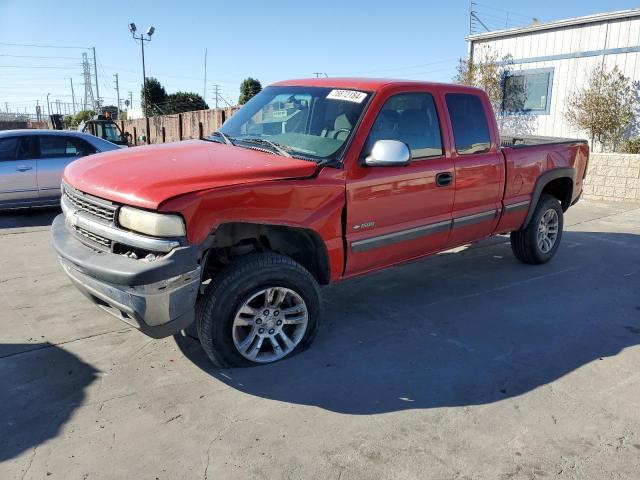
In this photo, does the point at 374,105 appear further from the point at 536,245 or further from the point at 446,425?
the point at 536,245

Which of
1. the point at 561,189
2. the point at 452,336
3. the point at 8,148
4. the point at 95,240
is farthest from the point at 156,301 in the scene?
the point at 8,148

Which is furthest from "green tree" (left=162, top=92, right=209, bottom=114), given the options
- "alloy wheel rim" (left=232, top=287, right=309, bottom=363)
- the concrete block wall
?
"alloy wheel rim" (left=232, top=287, right=309, bottom=363)

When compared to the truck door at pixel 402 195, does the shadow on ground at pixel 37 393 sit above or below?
below

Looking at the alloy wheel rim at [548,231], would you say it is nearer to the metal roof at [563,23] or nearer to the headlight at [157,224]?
the headlight at [157,224]

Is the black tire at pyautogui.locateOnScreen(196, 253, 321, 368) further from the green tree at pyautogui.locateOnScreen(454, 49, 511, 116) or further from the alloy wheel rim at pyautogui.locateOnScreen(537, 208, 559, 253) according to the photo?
the green tree at pyautogui.locateOnScreen(454, 49, 511, 116)

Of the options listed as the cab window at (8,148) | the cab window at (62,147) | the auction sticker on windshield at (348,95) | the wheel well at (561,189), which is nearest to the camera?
the auction sticker on windshield at (348,95)

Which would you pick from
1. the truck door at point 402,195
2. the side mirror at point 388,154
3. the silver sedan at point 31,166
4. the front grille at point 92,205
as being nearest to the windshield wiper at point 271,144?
the truck door at point 402,195

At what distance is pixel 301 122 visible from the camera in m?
4.18

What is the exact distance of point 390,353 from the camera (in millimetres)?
3855

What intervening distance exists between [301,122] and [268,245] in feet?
3.56

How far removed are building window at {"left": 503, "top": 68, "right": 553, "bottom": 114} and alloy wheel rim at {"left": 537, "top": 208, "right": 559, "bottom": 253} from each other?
10527mm

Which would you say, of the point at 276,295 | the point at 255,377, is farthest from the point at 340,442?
the point at 276,295

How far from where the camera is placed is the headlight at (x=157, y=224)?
9.64ft

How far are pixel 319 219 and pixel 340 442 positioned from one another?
4.89 ft
